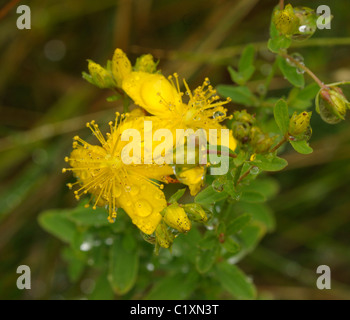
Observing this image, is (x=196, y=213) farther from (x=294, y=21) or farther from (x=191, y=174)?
(x=294, y=21)

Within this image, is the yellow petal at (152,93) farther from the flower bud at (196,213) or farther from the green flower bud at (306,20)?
the green flower bud at (306,20)

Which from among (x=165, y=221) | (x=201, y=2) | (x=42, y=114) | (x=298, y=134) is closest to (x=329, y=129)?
(x=201, y=2)

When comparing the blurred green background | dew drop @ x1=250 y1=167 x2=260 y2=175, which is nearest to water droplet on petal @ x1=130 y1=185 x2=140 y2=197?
dew drop @ x1=250 y1=167 x2=260 y2=175

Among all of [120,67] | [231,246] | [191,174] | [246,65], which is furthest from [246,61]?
[231,246]

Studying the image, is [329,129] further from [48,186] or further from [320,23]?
[48,186]

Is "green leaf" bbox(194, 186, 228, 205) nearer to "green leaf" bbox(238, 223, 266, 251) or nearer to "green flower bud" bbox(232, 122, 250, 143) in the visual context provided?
"green flower bud" bbox(232, 122, 250, 143)
